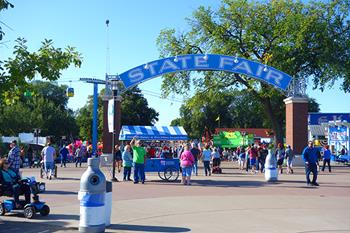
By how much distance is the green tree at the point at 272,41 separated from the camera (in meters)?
36.3

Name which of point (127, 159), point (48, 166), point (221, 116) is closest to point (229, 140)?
point (127, 159)

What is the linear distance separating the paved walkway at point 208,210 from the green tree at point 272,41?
1999 cm

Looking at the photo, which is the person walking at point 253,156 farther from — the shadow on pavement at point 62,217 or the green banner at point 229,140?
the green banner at point 229,140

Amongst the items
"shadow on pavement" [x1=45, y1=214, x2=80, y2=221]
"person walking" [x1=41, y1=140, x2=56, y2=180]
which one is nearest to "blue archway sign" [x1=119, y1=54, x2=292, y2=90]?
"person walking" [x1=41, y1=140, x2=56, y2=180]

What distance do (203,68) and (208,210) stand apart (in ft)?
62.5

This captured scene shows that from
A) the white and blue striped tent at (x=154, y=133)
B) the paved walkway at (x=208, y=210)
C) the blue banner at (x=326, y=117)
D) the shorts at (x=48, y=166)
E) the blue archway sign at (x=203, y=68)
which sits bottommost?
the paved walkway at (x=208, y=210)

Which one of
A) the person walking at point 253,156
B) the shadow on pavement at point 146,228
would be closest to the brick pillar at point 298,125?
A: the person walking at point 253,156

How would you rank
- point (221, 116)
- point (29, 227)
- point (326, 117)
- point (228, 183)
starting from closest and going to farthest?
point (29, 227)
point (228, 183)
point (326, 117)
point (221, 116)

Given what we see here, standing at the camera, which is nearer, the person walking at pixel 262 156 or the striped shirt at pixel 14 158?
the striped shirt at pixel 14 158

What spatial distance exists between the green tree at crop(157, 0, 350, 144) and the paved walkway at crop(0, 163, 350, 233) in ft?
65.6

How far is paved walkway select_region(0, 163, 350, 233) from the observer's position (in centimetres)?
980

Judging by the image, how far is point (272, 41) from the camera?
37.4 metres

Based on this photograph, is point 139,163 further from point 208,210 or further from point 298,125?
point 298,125

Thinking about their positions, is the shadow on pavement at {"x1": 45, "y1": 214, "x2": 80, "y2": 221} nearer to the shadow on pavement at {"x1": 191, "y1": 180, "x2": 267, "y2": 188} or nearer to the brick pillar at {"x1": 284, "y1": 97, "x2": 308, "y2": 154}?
the shadow on pavement at {"x1": 191, "y1": 180, "x2": 267, "y2": 188}
